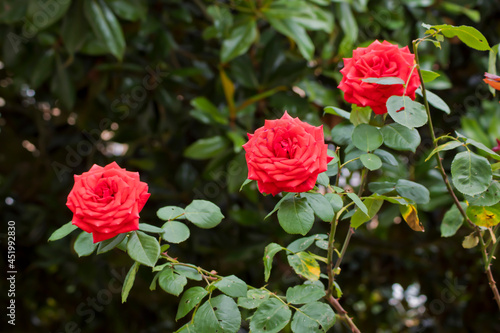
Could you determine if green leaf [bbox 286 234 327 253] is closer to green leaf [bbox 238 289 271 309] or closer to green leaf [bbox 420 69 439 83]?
green leaf [bbox 238 289 271 309]

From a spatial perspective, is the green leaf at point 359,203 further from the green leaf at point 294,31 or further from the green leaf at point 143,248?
the green leaf at point 294,31

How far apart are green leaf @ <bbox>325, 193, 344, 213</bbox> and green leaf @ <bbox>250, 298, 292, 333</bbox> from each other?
12cm

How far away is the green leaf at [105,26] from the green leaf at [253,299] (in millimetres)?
681

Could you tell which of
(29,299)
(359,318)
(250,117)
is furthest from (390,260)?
(29,299)

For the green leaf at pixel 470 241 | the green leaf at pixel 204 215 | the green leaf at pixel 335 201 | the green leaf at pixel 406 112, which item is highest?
the green leaf at pixel 406 112

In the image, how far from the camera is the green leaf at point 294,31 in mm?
1083

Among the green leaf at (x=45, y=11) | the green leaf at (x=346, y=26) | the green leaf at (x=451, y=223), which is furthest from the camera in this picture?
the green leaf at (x=346, y=26)

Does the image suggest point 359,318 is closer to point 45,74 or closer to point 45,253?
point 45,253

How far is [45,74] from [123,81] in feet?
0.65

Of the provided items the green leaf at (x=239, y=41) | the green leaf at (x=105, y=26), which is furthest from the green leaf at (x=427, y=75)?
the green leaf at (x=105, y=26)

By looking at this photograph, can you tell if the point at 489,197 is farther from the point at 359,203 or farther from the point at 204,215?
the point at 204,215

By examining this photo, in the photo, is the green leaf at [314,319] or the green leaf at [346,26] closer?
the green leaf at [314,319]

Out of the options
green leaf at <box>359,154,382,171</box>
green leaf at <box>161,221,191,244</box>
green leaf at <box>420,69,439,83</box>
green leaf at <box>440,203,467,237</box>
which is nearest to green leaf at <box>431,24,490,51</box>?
green leaf at <box>420,69,439,83</box>

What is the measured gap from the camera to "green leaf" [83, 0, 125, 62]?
3.40 ft
